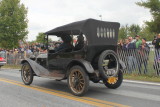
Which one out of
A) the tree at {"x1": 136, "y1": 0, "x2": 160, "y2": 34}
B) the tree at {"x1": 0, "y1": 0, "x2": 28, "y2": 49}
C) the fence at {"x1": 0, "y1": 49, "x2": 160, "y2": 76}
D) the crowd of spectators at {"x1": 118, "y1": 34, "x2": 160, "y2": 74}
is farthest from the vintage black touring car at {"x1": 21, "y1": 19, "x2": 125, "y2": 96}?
the tree at {"x1": 136, "y1": 0, "x2": 160, "y2": 34}

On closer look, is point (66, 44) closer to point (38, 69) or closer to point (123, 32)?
point (38, 69)

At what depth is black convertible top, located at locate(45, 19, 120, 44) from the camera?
6.76 metres

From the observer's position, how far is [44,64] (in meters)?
8.49

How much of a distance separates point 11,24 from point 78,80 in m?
20.1

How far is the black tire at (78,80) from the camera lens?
6.36 m

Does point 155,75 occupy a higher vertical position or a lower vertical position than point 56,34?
lower

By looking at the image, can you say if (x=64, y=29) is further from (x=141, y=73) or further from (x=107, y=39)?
(x=141, y=73)

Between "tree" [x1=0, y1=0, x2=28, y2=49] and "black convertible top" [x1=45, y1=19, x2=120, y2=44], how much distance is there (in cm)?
1850

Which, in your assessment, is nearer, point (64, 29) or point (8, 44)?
point (64, 29)

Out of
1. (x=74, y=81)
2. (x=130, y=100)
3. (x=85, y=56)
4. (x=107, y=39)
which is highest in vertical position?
(x=107, y=39)

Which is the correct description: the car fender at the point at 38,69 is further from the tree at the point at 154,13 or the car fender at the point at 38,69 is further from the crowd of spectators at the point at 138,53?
the tree at the point at 154,13

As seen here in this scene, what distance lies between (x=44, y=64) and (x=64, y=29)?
1.80 m

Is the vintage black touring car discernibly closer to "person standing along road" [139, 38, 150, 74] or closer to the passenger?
the passenger

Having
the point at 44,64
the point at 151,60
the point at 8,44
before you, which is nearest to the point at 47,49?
the point at 44,64
